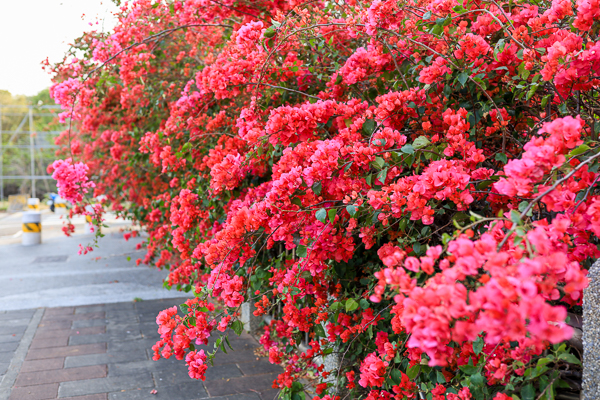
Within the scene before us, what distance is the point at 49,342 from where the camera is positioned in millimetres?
4152

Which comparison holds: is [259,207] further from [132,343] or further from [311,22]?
[132,343]

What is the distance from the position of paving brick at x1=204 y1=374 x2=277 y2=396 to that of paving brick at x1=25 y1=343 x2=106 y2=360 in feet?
4.14

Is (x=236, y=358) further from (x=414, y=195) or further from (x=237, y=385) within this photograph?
(x=414, y=195)

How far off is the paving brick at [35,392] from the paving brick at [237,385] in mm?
1068

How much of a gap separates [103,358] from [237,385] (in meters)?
1.27

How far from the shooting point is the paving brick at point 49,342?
Result: 4.06 m

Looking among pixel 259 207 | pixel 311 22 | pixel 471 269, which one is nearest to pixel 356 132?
pixel 259 207

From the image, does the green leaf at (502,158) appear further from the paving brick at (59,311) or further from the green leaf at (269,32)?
the paving brick at (59,311)

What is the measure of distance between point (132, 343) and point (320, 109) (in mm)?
3187

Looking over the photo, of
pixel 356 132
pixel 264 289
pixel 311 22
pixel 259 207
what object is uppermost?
pixel 311 22

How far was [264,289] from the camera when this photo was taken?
291cm

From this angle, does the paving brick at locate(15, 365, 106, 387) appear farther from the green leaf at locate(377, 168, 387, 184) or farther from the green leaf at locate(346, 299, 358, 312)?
the green leaf at locate(377, 168, 387, 184)

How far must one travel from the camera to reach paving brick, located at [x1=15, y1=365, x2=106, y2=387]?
3348mm

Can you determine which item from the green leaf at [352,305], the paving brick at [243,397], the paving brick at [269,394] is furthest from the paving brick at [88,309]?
the green leaf at [352,305]
